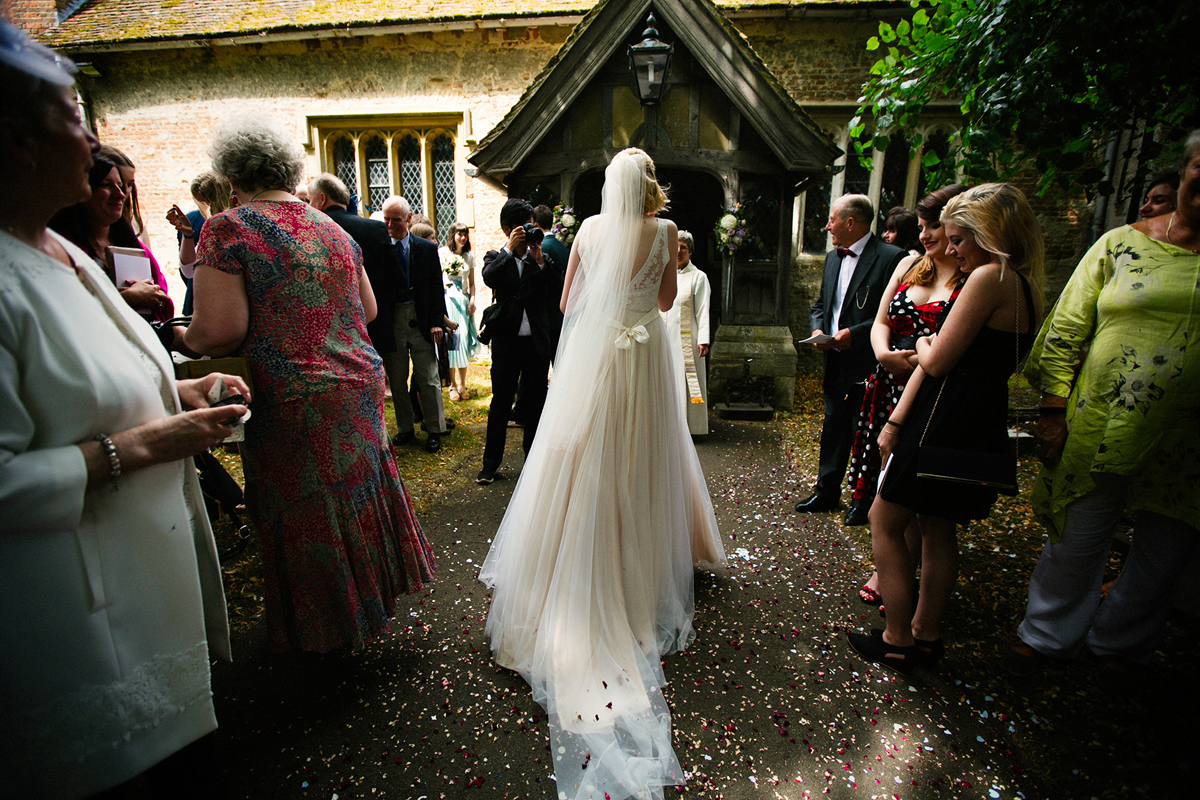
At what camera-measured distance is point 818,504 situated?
14.5ft

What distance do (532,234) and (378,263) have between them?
4.91 ft

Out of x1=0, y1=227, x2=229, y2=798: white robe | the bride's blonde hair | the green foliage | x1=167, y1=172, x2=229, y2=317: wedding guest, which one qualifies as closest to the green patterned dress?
the green foliage

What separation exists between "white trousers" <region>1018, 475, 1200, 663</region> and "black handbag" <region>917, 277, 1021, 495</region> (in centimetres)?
61

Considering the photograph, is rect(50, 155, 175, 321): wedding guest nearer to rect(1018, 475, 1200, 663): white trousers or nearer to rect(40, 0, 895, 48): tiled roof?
rect(1018, 475, 1200, 663): white trousers

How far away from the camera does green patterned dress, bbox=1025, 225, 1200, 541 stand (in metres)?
2.27

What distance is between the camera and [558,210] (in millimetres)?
7258

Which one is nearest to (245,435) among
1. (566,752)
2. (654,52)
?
(566,752)

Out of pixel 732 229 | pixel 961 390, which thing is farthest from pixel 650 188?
pixel 732 229

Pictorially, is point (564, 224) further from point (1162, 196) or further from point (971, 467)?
point (971, 467)

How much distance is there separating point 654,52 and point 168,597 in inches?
241

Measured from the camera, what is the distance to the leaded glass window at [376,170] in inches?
441

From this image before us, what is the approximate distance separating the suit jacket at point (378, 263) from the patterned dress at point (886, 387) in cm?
364

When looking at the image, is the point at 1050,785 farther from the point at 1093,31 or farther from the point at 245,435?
the point at 245,435

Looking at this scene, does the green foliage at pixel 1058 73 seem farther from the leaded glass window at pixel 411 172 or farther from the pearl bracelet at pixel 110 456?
the leaded glass window at pixel 411 172
